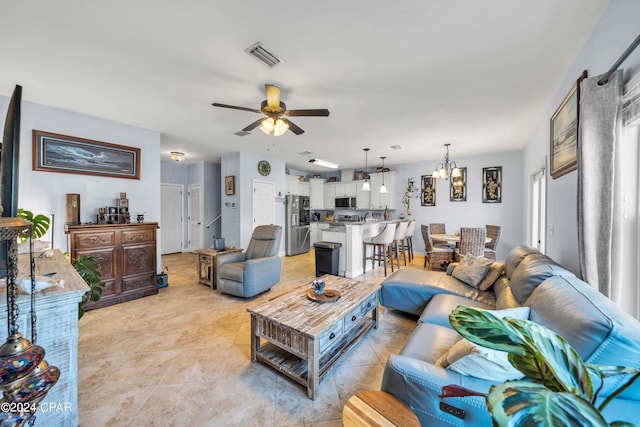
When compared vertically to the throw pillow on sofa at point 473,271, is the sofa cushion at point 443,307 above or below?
below

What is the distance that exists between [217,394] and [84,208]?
3365 millimetres

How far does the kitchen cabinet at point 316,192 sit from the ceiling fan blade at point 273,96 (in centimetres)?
535

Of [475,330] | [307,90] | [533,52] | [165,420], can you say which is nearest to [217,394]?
[165,420]

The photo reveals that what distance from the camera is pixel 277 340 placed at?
1.83 meters

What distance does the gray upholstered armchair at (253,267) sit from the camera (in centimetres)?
322

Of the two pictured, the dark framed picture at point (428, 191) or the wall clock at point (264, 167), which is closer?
the wall clock at point (264, 167)

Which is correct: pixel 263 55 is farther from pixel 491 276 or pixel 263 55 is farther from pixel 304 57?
pixel 491 276

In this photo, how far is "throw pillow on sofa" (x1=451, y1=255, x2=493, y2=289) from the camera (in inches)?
99.7

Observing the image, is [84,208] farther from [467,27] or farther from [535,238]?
[535,238]

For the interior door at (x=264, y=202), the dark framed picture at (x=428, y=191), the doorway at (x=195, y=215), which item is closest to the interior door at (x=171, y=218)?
the doorway at (x=195, y=215)

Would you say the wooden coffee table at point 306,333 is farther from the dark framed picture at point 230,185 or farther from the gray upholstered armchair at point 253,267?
the dark framed picture at point 230,185

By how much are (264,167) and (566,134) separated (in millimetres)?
5141

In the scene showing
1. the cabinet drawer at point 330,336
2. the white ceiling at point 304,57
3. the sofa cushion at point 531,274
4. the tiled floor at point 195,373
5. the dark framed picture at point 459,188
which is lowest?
the tiled floor at point 195,373

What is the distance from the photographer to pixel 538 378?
48 cm
